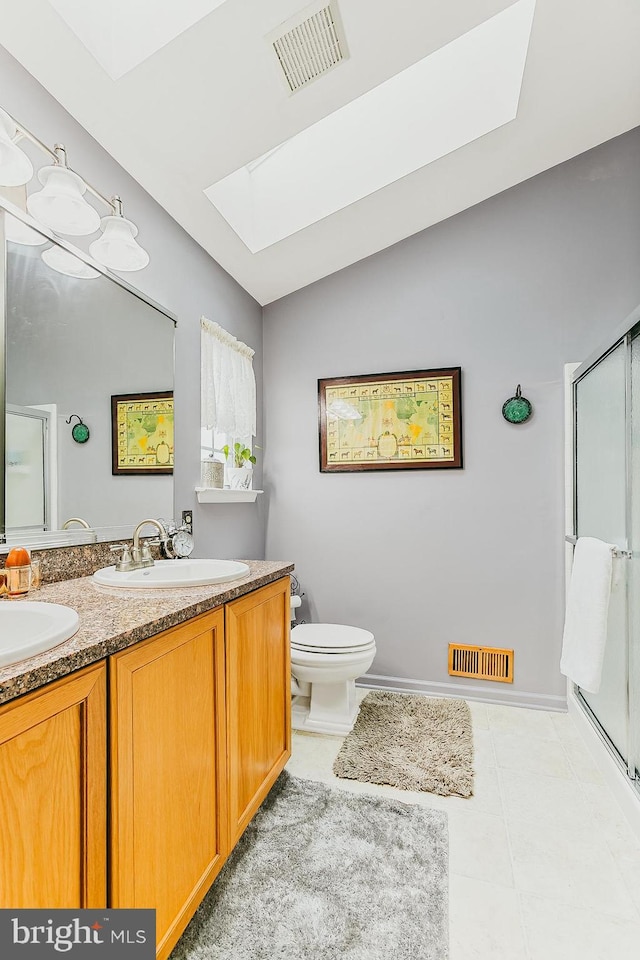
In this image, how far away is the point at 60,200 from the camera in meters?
1.32

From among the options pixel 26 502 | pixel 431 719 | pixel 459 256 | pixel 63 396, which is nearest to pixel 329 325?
pixel 459 256

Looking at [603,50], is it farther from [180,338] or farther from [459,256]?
[180,338]

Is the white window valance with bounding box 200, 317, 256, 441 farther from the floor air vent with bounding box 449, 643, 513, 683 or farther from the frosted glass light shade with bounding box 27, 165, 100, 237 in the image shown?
the floor air vent with bounding box 449, 643, 513, 683

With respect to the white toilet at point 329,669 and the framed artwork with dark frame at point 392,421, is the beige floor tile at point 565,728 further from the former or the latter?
the framed artwork with dark frame at point 392,421

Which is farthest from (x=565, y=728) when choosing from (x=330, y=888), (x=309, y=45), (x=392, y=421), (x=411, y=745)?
(x=309, y=45)

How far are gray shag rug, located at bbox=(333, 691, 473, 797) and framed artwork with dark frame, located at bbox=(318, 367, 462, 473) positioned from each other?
4.09ft

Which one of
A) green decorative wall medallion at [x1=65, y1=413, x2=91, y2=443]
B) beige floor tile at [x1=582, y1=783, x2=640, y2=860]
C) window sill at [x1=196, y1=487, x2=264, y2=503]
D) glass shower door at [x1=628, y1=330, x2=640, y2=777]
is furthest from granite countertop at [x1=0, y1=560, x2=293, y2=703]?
beige floor tile at [x1=582, y1=783, x2=640, y2=860]

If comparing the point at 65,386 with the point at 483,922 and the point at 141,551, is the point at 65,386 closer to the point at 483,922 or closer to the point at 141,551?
the point at 141,551

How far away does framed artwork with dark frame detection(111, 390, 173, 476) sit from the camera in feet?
5.75

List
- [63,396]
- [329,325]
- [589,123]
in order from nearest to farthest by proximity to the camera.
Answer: [63,396]
[589,123]
[329,325]

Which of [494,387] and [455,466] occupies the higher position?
[494,387]

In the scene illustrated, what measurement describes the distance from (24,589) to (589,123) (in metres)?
2.96

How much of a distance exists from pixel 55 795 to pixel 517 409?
243 cm

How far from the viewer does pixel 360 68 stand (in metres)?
1.68
